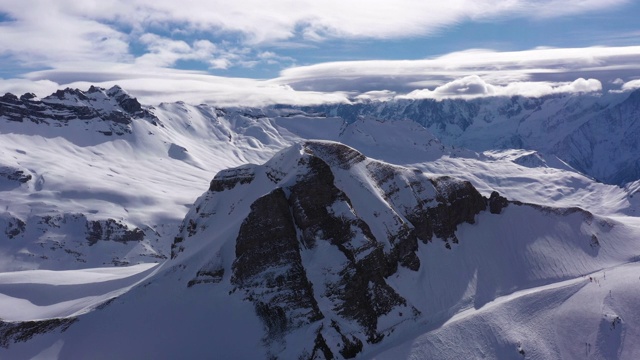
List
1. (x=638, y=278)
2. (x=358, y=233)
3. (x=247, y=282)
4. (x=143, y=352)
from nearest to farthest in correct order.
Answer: (x=143, y=352) → (x=247, y=282) → (x=358, y=233) → (x=638, y=278)

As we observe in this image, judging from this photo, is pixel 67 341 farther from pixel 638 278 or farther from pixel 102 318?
pixel 638 278

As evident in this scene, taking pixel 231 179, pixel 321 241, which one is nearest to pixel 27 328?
pixel 231 179

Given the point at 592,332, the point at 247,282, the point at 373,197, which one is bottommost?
the point at 592,332

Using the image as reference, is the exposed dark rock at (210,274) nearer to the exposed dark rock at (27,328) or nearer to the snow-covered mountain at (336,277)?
the snow-covered mountain at (336,277)

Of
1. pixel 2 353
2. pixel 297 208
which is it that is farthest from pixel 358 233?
pixel 2 353

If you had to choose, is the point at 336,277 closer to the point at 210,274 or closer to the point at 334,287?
the point at 334,287

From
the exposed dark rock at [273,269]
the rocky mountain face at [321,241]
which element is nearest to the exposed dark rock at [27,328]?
the rocky mountain face at [321,241]

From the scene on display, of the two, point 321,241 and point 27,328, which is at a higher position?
point 321,241

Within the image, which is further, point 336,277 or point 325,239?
point 325,239

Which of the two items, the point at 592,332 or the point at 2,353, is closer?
the point at 2,353

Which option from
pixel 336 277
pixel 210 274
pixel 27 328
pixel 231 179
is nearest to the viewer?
pixel 27 328
